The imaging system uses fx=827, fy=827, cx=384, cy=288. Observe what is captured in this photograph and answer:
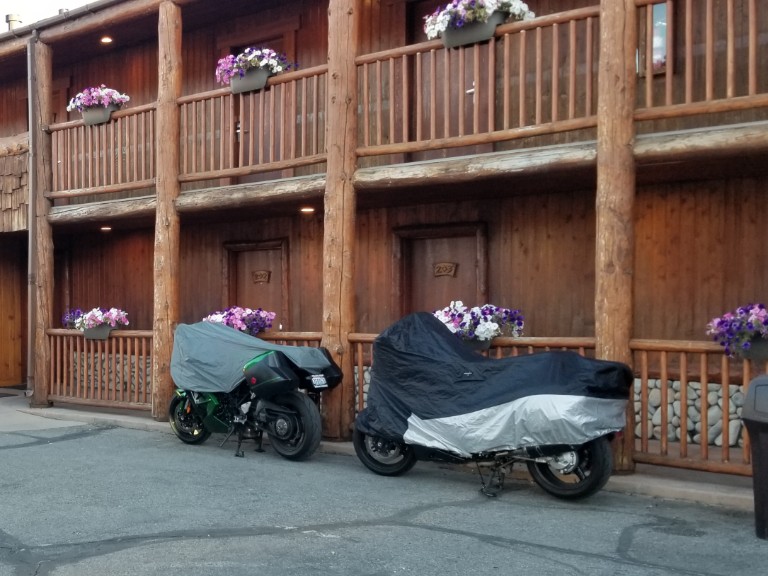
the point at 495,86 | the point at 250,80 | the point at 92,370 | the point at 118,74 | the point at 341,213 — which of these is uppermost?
the point at 118,74

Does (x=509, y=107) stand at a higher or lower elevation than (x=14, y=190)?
higher

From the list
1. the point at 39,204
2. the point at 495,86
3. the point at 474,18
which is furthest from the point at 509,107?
the point at 39,204

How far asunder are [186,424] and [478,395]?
163 inches

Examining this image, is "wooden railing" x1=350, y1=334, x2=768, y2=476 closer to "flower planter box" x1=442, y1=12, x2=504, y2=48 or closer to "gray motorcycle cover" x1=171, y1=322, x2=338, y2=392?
"gray motorcycle cover" x1=171, y1=322, x2=338, y2=392

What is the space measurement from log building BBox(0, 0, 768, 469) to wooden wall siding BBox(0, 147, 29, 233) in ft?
0.12

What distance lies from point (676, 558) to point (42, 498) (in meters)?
4.99

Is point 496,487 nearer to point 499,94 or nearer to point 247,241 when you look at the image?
point 499,94

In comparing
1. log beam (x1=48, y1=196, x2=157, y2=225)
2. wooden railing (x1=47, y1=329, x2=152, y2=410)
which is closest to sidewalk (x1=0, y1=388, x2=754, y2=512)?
wooden railing (x1=47, y1=329, x2=152, y2=410)

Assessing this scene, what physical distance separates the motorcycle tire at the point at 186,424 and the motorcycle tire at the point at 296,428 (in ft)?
4.06

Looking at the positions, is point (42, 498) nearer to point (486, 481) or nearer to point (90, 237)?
point (486, 481)

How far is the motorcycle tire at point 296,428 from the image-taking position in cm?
857

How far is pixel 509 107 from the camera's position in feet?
31.1

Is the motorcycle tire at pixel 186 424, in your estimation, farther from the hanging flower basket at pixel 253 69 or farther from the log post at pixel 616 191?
the log post at pixel 616 191

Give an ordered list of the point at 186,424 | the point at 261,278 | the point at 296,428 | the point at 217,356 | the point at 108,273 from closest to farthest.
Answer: the point at 296,428, the point at 217,356, the point at 186,424, the point at 261,278, the point at 108,273
